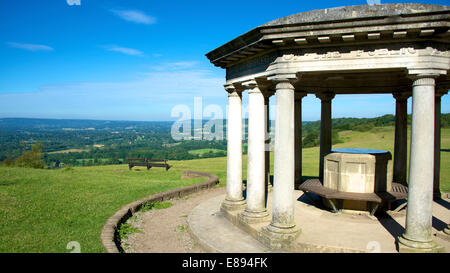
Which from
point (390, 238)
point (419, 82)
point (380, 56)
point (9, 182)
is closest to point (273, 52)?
point (380, 56)

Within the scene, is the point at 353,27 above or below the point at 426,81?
above

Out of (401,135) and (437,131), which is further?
(401,135)

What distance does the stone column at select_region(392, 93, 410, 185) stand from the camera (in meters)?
18.0

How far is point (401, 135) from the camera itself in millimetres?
18203

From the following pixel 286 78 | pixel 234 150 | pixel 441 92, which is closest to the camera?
pixel 286 78

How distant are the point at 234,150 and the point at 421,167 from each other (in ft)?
24.7

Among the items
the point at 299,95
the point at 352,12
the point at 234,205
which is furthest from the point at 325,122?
the point at 352,12

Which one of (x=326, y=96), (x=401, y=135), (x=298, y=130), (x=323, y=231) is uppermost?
(x=326, y=96)

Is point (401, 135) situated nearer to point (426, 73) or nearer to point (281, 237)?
point (426, 73)

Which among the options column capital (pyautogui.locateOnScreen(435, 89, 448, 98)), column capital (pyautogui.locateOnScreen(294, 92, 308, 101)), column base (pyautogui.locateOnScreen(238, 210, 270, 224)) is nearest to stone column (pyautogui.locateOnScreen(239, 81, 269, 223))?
column base (pyautogui.locateOnScreen(238, 210, 270, 224))

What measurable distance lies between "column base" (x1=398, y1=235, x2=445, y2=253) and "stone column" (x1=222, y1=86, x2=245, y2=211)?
6.90 m

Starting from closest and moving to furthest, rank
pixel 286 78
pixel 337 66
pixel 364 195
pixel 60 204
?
pixel 337 66
pixel 286 78
pixel 364 195
pixel 60 204

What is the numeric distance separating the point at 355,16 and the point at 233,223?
9.37m
